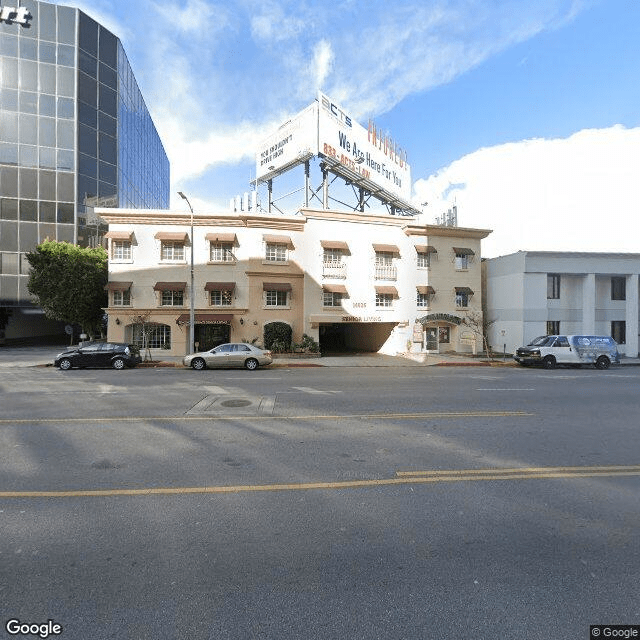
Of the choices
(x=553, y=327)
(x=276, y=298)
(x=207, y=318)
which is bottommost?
(x=553, y=327)

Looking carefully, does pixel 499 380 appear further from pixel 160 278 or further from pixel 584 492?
pixel 160 278

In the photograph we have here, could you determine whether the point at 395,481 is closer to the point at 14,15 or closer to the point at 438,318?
the point at 438,318

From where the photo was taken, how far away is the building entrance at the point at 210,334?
87.8ft

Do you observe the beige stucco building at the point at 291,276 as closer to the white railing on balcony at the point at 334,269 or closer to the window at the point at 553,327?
the white railing on balcony at the point at 334,269

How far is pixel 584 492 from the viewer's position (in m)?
5.20

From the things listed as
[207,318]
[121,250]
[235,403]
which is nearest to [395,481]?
[235,403]

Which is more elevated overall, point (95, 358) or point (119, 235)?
point (119, 235)

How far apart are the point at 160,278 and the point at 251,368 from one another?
1023cm

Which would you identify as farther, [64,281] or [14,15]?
[14,15]

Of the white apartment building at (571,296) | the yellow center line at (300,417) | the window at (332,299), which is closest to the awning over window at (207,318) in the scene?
the window at (332,299)

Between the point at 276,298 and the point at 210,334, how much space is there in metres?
5.23

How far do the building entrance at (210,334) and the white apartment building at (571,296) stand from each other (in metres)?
20.9

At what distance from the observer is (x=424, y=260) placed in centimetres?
2972

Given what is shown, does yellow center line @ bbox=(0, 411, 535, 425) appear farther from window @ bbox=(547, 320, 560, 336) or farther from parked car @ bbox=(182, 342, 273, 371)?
window @ bbox=(547, 320, 560, 336)
